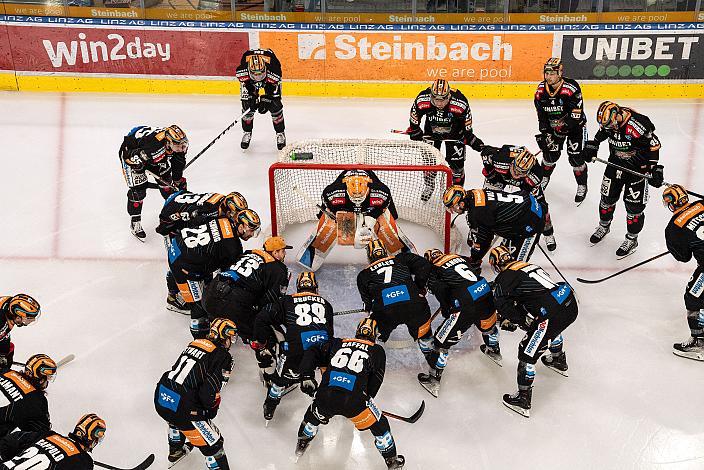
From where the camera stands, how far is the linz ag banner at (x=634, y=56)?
32.8ft

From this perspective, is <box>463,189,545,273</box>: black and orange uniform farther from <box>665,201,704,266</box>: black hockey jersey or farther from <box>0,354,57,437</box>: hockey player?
<box>0,354,57,437</box>: hockey player

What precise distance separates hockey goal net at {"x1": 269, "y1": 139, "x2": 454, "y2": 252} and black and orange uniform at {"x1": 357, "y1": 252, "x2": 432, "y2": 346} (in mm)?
1829

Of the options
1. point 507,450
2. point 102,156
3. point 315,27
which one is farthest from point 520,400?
point 315,27

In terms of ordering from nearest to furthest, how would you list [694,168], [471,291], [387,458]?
[387,458] < [471,291] < [694,168]

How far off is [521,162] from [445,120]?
1.27 metres

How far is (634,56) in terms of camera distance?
10.1 m

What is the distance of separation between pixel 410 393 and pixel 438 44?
5837 mm

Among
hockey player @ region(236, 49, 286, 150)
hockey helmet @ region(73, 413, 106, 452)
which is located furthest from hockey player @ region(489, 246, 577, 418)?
hockey player @ region(236, 49, 286, 150)

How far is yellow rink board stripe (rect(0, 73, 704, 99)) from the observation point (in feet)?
33.6

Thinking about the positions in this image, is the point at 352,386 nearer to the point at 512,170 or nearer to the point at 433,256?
Answer: the point at 433,256

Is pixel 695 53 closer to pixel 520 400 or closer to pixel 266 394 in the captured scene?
pixel 520 400

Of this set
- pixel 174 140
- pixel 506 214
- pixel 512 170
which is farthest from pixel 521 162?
pixel 174 140

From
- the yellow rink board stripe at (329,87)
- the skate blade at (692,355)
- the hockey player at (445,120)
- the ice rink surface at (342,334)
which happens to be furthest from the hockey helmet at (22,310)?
the yellow rink board stripe at (329,87)

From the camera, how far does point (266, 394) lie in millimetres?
5535
